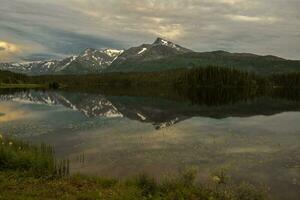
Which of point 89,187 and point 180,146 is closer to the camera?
→ point 89,187

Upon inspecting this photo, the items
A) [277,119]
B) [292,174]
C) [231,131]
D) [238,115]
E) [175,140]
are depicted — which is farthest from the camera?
[238,115]

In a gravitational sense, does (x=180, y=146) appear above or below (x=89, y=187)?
below

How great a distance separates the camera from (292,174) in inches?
1204

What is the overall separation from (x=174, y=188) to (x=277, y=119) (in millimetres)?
56630

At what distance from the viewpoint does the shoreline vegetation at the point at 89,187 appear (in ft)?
68.9

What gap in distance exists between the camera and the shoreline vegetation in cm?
2100

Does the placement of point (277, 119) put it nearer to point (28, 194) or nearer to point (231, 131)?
point (231, 131)

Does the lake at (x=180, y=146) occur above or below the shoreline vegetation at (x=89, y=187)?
below

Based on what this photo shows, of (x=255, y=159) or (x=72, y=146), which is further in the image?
(x=72, y=146)

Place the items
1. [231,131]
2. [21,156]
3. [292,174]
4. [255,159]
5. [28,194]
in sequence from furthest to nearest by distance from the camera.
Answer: [231,131] → [255,159] → [292,174] → [21,156] → [28,194]

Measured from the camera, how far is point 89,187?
23.1m

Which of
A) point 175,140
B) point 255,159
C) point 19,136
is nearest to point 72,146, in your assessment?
point 19,136

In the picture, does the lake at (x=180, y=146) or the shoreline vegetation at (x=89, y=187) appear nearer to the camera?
the shoreline vegetation at (x=89, y=187)

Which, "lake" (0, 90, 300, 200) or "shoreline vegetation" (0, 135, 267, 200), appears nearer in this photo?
"shoreline vegetation" (0, 135, 267, 200)
